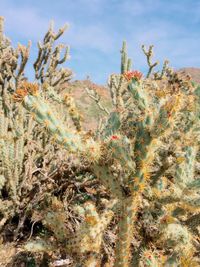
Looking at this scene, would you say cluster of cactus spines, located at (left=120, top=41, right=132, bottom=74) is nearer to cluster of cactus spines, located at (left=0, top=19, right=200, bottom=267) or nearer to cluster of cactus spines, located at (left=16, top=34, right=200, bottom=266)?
cluster of cactus spines, located at (left=0, top=19, right=200, bottom=267)

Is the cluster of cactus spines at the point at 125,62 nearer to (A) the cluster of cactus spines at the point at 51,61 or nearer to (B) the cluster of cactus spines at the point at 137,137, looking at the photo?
(A) the cluster of cactus spines at the point at 51,61

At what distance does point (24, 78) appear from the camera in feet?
20.8

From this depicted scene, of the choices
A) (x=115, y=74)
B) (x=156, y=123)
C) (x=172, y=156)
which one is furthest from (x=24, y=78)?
(x=156, y=123)

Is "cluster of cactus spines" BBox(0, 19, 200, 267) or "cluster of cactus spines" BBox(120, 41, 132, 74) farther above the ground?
"cluster of cactus spines" BBox(120, 41, 132, 74)

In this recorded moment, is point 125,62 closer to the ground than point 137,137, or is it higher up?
higher up

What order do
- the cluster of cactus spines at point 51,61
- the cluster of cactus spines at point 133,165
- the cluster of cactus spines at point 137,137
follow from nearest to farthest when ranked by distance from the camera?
the cluster of cactus spines at point 137,137, the cluster of cactus spines at point 133,165, the cluster of cactus spines at point 51,61

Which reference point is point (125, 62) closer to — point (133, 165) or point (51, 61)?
point (51, 61)

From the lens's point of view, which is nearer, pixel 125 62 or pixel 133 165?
pixel 133 165

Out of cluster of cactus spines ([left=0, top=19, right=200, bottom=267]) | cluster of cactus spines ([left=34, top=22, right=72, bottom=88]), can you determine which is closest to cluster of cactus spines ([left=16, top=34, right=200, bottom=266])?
cluster of cactus spines ([left=0, top=19, right=200, bottom=267])

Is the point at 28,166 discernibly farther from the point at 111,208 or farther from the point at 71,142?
the point at 71,142

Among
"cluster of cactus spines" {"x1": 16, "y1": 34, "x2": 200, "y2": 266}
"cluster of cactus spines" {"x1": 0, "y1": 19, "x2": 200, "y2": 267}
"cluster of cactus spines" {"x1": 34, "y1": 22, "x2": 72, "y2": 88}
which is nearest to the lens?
"cluster of cactus spines" {"x1": 16, "y1": 34, "x2": 200, "y2": 266}

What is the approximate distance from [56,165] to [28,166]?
478mm

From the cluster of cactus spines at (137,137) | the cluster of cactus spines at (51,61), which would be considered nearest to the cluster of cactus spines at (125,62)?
the cluster of cactus spines at (51,61)

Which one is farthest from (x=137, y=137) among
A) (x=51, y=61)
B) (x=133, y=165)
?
(x=51, y=61)
